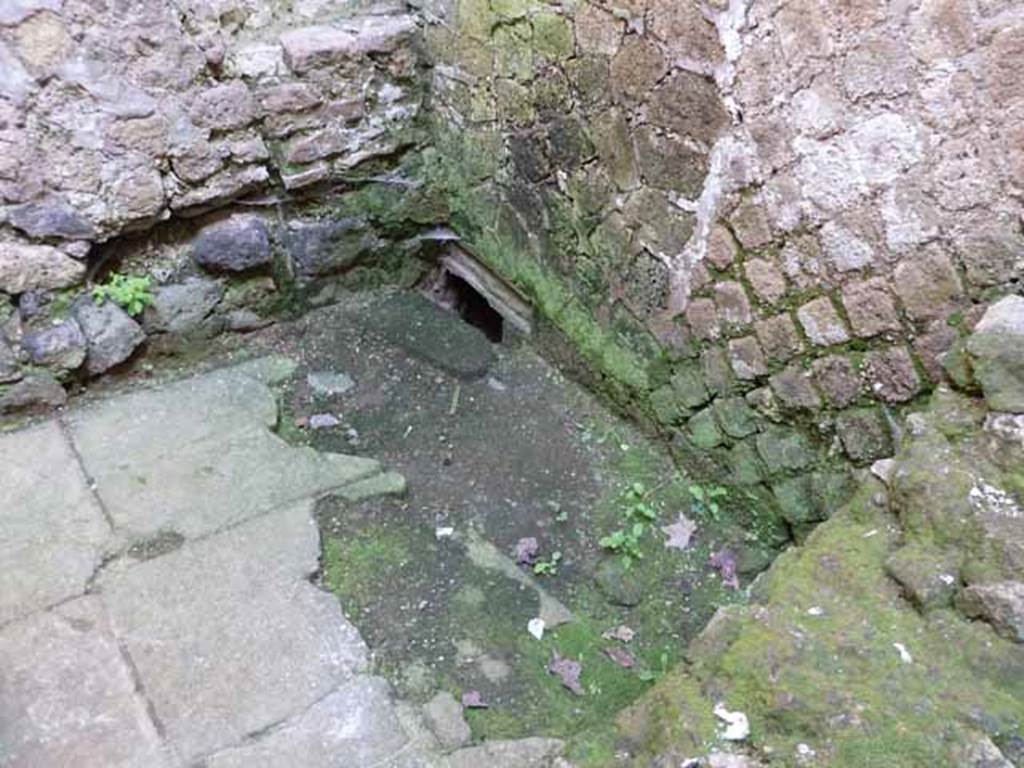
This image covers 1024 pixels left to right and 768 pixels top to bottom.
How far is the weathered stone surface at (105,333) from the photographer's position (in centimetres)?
358

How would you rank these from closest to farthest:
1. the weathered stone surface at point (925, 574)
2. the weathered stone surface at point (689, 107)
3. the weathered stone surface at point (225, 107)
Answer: the weathered stone surface at point (925, 574), the weathered stone surface at point (689, 107), the weathered stone surface at point (225, 107)

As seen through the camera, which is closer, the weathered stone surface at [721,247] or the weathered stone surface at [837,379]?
the weathered stone surface at [837,379]

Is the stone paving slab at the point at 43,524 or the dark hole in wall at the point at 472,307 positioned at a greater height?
the dark hole in wall at the point at 472,307

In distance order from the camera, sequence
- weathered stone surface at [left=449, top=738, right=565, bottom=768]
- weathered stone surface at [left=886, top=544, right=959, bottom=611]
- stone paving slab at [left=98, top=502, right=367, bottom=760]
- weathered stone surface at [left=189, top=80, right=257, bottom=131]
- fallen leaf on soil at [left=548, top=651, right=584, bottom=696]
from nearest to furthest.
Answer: weathered stone surface at [left=886, top=544, right=959, bottom=611] → weathered stone surface at [left=449, top=738, right=565, bottom=768] → stone paving slab at [left=98, top=502, right=367, bottom=760] → fallen leaf on soil at [left=548, top=651, right=584, bottom=696] → weathered stone surface at [left=189, top=80, right=257, bottom=131]

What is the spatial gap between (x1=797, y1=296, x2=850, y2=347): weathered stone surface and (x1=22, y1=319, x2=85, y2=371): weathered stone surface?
2473mm

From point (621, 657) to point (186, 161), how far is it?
2.31m

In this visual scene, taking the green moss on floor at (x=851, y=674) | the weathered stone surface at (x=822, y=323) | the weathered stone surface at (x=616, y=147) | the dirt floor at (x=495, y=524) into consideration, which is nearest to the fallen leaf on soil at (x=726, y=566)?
the dirt floor at (x=495, y=524)

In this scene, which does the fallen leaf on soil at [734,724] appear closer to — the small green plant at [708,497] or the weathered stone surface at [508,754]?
the weathered stone surface at [508,754]

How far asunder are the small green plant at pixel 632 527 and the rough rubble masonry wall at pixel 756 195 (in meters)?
0.23

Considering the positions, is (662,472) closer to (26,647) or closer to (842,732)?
(842,732)

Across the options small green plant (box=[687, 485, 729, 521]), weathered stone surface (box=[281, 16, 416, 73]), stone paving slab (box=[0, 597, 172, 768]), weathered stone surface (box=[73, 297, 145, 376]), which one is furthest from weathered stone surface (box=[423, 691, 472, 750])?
weathered stone surface (box=[281, 16, 416, 73])

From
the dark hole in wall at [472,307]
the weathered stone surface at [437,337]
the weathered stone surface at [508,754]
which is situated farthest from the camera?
the dark hole in wall at [472,307]

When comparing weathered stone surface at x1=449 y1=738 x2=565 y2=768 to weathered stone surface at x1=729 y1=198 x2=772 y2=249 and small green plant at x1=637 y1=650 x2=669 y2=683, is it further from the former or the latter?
weathered stone surface at x1=729 y1=198 x2=772 y2=249

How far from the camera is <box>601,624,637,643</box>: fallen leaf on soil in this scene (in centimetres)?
286
